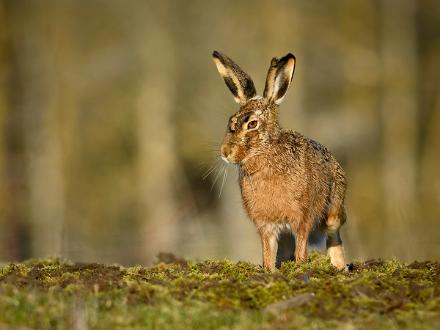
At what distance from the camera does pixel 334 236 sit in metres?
10.4

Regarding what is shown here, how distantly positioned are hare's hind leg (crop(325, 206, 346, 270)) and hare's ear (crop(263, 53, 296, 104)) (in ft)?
4.90

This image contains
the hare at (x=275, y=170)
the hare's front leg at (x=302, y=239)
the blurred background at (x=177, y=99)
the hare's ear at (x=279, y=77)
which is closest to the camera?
the hare's front leg at (x=302, y=239)

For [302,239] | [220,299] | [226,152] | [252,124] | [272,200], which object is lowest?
[220,299]

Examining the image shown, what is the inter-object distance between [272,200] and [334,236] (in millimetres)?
1442

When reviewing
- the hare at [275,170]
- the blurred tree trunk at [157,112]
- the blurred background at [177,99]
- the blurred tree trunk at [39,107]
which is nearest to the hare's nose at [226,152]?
the hare at [275,170]

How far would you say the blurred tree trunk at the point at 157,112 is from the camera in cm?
2408

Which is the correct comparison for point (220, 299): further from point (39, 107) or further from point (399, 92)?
point (39, 107)

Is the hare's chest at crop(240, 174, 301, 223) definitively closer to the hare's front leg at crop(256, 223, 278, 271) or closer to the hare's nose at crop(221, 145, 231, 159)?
the hare's front leg at crop(256, 223, 278, 271)

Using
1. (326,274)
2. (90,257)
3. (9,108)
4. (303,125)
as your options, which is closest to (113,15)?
(9,108)

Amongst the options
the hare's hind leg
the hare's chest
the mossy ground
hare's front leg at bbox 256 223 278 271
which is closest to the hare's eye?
the hare's chest

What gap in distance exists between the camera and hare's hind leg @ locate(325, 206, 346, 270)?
33.8 ft

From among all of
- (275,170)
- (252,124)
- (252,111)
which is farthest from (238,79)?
(275,170)

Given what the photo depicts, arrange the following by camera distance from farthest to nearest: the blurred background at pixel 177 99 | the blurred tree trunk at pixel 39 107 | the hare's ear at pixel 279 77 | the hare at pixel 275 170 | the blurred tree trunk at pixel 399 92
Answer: the blurred tree trunk at pixel 39 107 < the blurred tree trunk at pixel 399 92 < the blurred background at pixel 177 99 < the hare's ear at pixel 279 77 < the hare at pixel 275 170

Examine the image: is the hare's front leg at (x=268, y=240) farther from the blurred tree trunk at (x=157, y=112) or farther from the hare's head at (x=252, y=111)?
the blurred tree trunk at (x=157, y=112)
